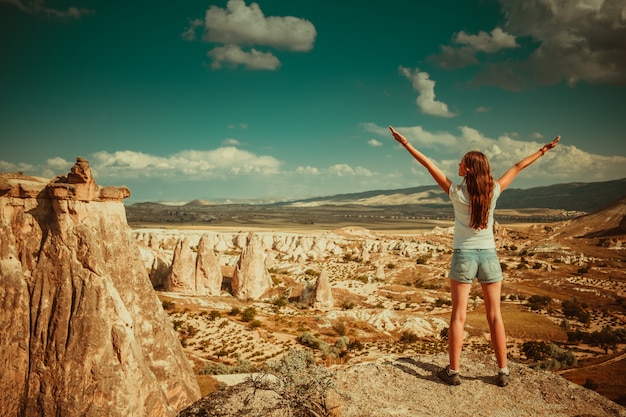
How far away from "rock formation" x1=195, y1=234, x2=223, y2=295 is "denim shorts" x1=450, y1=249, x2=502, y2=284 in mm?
34298

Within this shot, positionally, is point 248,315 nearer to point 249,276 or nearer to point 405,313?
point 249,276

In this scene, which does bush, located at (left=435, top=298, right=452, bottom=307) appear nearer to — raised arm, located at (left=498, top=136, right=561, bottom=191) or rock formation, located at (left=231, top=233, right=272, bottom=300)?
rock formation, located at (left=231, top=233, right=272, bottom=300)

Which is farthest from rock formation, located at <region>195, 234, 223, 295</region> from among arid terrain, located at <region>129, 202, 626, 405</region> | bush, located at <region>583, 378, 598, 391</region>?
bush, located at <region>583, 378, 598, 391</region>

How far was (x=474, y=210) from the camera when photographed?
163 inches

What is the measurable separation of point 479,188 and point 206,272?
1392 inches

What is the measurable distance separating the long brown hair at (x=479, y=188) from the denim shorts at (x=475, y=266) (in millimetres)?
318

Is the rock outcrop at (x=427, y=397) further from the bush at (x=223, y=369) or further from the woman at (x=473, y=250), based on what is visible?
the bush at (x=223, y=369)

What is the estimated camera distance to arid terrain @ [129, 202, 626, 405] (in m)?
22.4

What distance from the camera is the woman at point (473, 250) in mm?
4156

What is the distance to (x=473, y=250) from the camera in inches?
167

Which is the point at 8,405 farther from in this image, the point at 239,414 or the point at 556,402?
the point at 556,402

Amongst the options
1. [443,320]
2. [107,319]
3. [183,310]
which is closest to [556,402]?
[107,319]

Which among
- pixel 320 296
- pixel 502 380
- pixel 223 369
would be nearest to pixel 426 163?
pixel 502 380

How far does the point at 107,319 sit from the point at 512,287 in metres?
49.3
